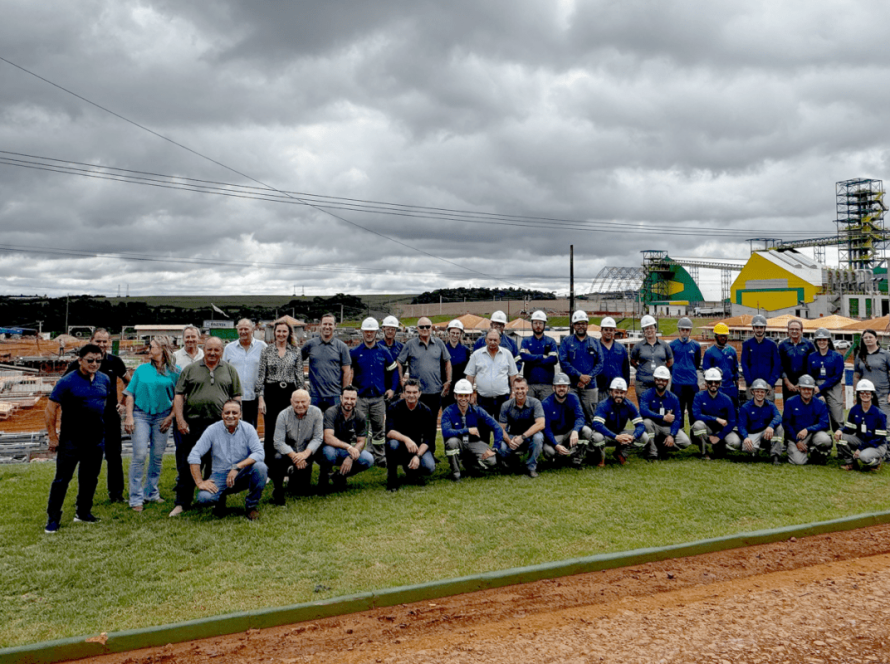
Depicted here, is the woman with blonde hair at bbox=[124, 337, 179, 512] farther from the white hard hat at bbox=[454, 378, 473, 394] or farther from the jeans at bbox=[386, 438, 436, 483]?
the white hard hat at bbox=[454, 378, 473, 394]

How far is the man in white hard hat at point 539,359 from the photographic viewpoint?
8789mm

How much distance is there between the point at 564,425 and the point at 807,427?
12.1 ft

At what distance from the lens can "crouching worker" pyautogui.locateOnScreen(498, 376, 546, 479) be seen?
25.9 ft

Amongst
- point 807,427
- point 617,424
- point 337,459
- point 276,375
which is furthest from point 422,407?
point 807,427

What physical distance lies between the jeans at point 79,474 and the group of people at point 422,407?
0.01 meters

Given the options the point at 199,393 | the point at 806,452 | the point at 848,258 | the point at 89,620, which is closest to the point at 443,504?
the point at 199,393

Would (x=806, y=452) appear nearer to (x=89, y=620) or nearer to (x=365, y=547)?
(x=365, y=547)

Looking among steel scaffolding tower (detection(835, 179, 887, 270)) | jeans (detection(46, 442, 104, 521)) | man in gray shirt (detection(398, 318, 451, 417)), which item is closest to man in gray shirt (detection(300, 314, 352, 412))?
man in gray shirt (detection(398, 318, 451, 417))

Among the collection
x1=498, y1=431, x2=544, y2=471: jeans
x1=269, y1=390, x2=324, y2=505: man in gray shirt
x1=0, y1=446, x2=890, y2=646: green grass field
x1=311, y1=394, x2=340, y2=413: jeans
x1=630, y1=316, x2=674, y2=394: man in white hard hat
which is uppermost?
x1=630, y1=316, x2=674, y2=394: man in white hard hat

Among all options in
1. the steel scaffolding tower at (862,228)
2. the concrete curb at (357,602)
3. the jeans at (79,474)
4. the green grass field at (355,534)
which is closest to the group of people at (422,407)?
the jeans at (79,474)

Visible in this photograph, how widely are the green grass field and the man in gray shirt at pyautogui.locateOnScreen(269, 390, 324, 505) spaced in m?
0.36

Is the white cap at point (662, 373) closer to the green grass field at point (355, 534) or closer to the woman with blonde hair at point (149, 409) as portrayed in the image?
the green grass field at point (355, 534)

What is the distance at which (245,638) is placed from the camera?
4324 millimetres

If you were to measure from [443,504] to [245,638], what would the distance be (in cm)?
294
